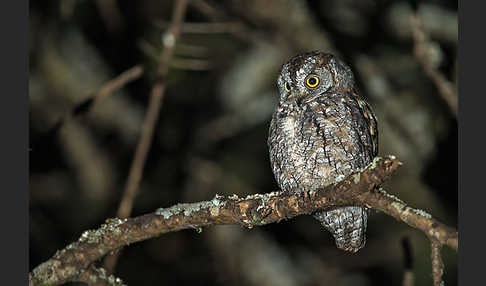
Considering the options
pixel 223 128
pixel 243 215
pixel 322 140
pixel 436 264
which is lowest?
pixel 436 264

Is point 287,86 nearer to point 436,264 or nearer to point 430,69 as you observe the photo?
point 436,264

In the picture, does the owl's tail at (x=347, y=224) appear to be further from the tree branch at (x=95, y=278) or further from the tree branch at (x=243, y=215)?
the tree branch at (x=95, y=278)

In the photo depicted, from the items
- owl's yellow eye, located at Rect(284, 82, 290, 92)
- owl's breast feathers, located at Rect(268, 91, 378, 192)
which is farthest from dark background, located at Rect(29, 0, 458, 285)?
owl's breast feathers, located at Rect(268, 91, 378, 192)

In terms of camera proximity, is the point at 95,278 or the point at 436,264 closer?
the point at 436,264

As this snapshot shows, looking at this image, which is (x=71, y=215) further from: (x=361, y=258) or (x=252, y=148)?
(x=361, y=258)

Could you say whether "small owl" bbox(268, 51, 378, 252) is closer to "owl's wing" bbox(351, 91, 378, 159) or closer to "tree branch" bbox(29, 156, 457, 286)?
"owl's wing" bbox(351, 91, 378, 159)

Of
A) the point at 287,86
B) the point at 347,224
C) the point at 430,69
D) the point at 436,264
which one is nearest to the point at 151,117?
the point at 287,86

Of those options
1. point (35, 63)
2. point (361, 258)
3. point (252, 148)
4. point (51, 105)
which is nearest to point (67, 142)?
point (51, 105)
